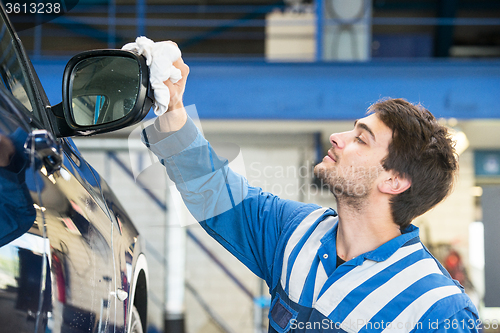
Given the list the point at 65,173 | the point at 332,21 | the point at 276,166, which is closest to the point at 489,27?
the point at 332,21

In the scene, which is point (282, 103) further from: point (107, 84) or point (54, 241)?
point (54, 241)

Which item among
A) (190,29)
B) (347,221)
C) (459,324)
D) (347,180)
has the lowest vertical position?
(459,324)

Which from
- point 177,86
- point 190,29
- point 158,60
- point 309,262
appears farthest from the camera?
point 190,29

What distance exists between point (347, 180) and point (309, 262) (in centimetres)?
24

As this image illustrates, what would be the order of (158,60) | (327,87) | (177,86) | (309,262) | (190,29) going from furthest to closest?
(190,29)
(327,87)
(309,262)
(177,86)
(158,60)

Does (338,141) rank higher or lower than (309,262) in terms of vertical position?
higher

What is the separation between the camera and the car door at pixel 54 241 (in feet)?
1.77

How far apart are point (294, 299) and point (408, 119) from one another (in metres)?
0.57

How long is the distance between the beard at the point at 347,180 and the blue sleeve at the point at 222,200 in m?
0.16

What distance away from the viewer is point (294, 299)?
1.04m

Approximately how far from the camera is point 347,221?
1110 millimetres

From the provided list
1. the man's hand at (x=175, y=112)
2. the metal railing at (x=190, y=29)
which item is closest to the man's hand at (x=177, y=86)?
the man's hand at (x=175, y=112)

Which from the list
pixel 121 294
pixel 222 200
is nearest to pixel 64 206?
pixel 121 294

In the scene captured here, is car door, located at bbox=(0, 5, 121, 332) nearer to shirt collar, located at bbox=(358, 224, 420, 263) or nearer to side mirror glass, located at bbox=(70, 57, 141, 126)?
side mirror glass, located at bbox=(70, 57, 141, 126)
